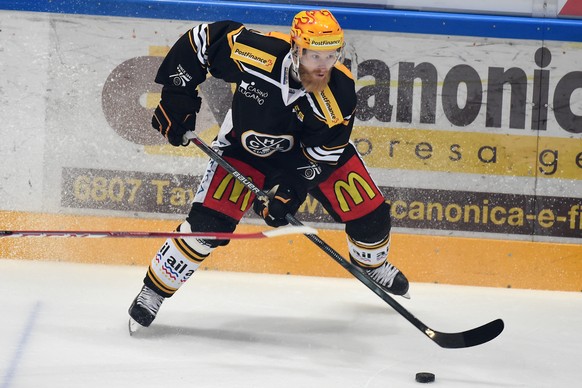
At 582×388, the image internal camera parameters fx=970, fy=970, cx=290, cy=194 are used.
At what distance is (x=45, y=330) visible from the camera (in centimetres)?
325

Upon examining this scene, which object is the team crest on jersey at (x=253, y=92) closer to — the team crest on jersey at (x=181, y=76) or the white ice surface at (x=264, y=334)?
the team crest on jersey at (x=181, y=76)

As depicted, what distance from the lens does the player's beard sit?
3.03m

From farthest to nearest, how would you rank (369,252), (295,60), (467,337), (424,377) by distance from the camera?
1. (369,252)
2. (467,337)
3. (295,60)
4. (424,377)

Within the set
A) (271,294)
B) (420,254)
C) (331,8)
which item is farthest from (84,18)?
(420,254)

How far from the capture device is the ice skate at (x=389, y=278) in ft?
12.2

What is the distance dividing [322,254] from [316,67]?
1412mm

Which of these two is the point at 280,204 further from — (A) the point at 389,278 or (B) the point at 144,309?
(A) the point at 389,278

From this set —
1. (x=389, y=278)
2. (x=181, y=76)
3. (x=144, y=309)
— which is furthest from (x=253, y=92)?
(x=389, y=278)

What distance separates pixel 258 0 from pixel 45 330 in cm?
178

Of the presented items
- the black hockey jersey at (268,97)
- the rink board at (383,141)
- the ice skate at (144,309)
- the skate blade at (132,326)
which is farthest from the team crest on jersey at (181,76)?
the rink board at (383,141)

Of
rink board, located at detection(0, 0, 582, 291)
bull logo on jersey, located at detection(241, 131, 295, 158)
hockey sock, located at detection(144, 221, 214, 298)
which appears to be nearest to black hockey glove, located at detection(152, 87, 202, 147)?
bull logo on jersey, located at detection(241, 131, 295, 158)

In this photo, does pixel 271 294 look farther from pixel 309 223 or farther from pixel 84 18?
pixel 84 18

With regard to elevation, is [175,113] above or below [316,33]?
below

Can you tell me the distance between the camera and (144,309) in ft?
10.6
